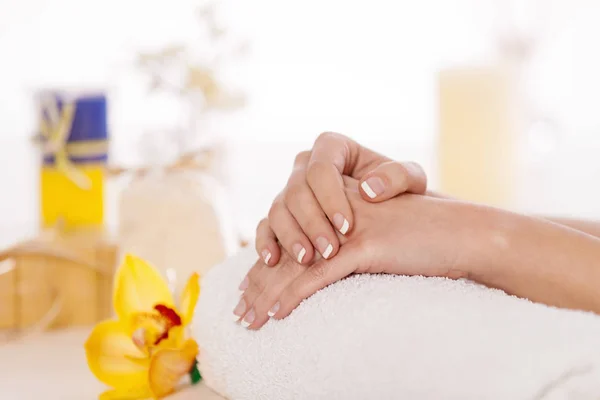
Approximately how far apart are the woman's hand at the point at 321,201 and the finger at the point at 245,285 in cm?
2

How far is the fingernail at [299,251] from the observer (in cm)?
63

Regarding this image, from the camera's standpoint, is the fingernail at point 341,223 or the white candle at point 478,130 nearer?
the fingernail at point 341,223

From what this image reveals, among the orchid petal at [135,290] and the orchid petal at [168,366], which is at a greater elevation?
the orchid petal at [135,290]

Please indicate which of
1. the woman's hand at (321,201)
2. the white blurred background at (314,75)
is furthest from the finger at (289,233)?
the white blurred background at (314,75)

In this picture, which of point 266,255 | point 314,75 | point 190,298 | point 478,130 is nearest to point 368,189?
point 266,255

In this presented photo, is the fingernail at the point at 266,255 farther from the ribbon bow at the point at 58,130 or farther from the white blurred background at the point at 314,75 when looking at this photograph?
the white blurred background at the point at 314,75

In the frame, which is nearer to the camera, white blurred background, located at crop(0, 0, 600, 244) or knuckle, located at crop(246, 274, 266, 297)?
knuckle, located at crop(246, 274, 266, 297)

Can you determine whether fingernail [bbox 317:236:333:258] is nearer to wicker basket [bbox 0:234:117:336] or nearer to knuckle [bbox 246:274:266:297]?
knuckle [bbox 246:274:266:297]

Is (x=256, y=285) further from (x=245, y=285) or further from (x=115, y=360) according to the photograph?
(x=115, y=360)

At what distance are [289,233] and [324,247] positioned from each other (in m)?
0.04

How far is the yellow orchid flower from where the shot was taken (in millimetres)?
715

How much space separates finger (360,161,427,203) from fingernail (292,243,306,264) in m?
0.07

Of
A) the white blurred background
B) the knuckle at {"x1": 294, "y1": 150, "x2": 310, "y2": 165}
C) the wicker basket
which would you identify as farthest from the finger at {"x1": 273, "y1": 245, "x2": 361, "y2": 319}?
the white blurred background

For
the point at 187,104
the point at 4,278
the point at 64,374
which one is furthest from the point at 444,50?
the point at 64,374
